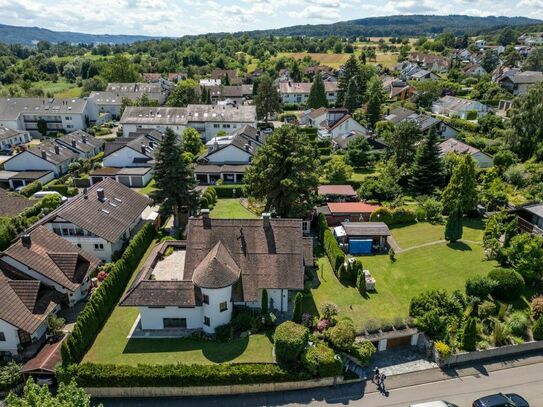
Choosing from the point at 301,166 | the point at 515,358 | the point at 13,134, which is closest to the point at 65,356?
the point at 301,166

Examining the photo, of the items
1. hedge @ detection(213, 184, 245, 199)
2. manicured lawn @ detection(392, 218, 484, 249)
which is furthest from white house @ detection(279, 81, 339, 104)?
manicured lawn @ detection(392, 218, 484, 249)

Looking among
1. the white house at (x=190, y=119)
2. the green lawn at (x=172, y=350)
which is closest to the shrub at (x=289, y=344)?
the green lawn at (x=172, y=350)

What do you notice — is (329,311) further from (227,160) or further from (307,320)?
(227,160)

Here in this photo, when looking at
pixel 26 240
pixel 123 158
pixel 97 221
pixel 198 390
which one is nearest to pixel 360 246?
pixel 198 390

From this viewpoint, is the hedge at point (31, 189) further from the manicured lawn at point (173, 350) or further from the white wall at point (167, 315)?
the white wall at point (167, 315)

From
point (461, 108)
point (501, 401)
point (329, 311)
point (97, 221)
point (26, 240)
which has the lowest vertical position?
point (501, 401)

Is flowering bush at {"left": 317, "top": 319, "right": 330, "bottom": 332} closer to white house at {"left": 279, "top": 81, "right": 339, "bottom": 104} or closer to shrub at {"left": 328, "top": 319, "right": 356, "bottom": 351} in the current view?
shrub at {"left": 328, "top": 319, "right": 356, "bottom": 351}

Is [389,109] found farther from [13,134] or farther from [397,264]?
[13,134]
